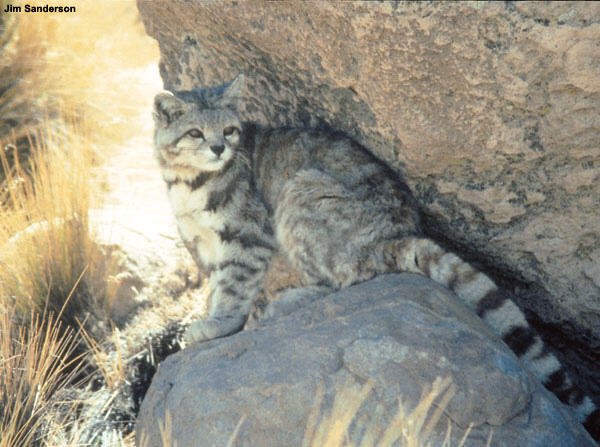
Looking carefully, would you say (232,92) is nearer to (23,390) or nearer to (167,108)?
(167,108)

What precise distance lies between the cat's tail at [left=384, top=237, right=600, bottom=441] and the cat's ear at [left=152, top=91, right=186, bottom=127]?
5.91ft

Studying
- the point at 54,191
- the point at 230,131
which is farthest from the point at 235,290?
the point at 54,191

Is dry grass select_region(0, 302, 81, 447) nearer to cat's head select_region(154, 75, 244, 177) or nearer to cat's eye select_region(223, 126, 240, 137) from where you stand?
cat's head select_region(154, 75, 244, 177)

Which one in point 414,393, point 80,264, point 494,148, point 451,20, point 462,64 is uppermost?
point 451,20

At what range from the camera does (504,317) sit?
3.24m

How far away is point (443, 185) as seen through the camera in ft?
11.8

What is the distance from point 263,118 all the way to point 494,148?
1.87 meters

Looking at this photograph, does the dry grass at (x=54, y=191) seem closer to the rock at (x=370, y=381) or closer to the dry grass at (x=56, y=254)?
the dry grass at (x=56, y=254)

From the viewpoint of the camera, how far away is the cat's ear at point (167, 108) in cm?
395

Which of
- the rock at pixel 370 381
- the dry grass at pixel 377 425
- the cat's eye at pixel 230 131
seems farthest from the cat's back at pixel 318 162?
the dry grass at pixel 377 425

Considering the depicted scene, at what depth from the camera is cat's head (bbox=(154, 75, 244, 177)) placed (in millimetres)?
3959

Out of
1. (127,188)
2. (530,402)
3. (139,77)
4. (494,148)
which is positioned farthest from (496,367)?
(139,77)

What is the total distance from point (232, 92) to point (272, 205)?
0.80 m

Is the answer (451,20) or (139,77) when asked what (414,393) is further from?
(139,77)
